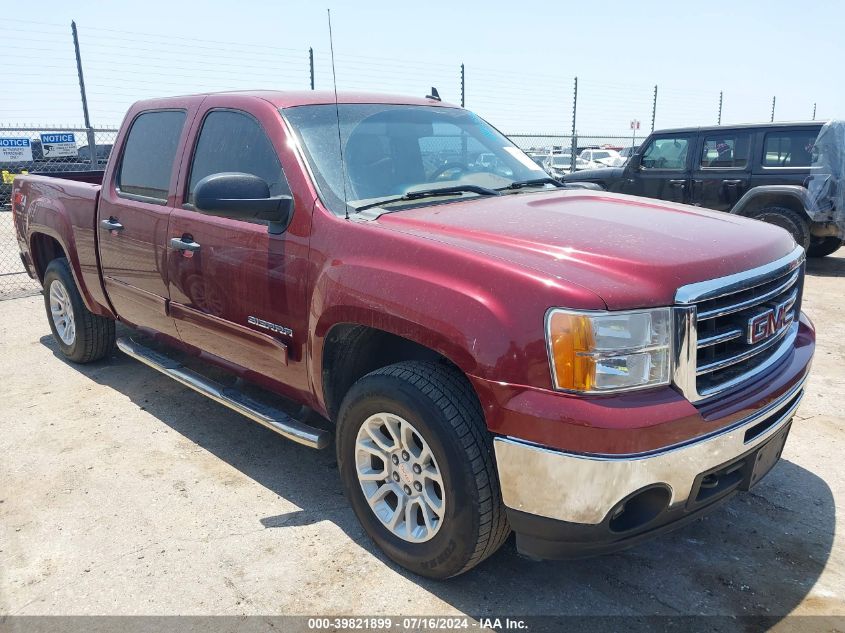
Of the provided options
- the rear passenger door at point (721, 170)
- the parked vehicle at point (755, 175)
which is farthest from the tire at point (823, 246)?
the rear passenger door at point (721, 170)

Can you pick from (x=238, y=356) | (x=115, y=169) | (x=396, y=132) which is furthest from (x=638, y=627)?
(x=115, y=169)

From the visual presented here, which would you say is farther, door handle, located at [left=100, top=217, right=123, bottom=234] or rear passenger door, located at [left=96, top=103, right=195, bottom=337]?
door handle, located at [left=100, top=217, right=123, bottom=234]

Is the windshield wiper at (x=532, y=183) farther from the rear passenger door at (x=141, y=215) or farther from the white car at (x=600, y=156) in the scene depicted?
the white car at (x=600, y=156)

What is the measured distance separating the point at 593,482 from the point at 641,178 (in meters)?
8.80

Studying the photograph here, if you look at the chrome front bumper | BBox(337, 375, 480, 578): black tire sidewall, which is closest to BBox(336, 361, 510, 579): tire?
BBox(337, 375, 480, 578): black tire sidewall

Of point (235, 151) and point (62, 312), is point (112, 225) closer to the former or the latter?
point (235, 151)

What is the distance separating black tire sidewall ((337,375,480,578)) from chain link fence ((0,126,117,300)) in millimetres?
6648

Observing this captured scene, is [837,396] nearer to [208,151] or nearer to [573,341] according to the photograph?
[573,341]

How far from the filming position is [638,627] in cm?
243

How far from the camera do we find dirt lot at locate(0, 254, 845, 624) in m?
2.60

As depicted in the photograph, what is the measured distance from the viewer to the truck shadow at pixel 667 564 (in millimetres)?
2555

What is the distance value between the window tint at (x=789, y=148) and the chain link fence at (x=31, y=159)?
8546mm

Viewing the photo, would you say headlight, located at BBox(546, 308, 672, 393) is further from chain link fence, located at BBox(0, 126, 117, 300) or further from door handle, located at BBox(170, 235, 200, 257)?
chain link fence, located at BBox(0, 126, 117, 300)

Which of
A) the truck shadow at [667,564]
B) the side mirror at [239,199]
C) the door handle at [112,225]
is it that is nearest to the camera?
the truck shadow at [667,564]
